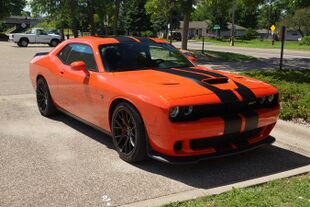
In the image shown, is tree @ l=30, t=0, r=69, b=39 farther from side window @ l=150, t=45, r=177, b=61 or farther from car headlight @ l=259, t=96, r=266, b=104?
car headlight @ l=259, t=96, r=266, b=104

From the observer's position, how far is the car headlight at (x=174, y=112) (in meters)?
4.55

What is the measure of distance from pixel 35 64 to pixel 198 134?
4.19m

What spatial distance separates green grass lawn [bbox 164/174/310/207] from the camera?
392 cm

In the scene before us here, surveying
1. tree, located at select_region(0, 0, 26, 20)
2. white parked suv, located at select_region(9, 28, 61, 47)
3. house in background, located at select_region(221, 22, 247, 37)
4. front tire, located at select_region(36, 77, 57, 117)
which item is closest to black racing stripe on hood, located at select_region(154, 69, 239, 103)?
front tire, located at select_region(36, 77, 57, 117)

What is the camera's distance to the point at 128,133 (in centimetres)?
516

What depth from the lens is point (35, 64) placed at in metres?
7.75

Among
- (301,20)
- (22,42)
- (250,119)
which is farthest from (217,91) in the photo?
(301,20)

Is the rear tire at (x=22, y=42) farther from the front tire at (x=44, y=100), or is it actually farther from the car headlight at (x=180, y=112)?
the car headlight at (x=180, y=112)

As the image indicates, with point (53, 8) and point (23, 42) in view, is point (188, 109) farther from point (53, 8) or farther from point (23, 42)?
point (23, 42)

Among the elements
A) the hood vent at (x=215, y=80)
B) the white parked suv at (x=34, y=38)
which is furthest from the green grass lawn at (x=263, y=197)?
the white parked suv at (x=34, y=38)

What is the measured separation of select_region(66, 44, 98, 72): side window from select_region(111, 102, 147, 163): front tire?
0.95 m

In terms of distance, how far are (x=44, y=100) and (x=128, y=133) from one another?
296 centimetres

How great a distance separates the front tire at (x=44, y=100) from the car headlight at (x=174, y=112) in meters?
3.31

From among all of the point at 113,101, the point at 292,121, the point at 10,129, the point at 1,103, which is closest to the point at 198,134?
the point at 113,101
